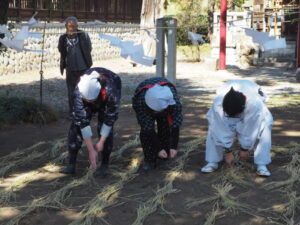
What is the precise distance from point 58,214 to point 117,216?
42 centimetres

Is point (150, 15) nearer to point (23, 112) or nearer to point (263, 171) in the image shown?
point (23, 112)

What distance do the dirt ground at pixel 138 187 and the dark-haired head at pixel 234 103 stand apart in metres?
0.61

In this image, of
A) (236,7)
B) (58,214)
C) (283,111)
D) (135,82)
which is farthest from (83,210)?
(236,7)

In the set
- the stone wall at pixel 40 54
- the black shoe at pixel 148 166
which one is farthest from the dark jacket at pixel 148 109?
the stone wall at pixel 40 54

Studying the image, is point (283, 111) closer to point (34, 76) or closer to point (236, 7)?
point (34, 76)

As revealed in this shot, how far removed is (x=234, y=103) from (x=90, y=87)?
1069 millimetres

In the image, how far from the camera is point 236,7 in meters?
24.1

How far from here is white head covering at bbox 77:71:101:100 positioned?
378 cm

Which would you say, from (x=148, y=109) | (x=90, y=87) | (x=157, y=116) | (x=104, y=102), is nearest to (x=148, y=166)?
(x=157, y=116)

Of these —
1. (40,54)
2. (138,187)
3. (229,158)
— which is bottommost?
(138,187)

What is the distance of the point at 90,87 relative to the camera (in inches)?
149

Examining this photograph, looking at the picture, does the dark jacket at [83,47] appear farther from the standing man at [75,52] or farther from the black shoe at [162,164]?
the black shoe at [162,164]

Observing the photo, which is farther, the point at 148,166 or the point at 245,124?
the point at 148,166

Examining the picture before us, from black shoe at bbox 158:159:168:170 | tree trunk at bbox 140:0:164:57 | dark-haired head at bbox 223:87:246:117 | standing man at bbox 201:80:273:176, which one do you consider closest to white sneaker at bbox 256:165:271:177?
standing man at bbox 201:80:273:176
